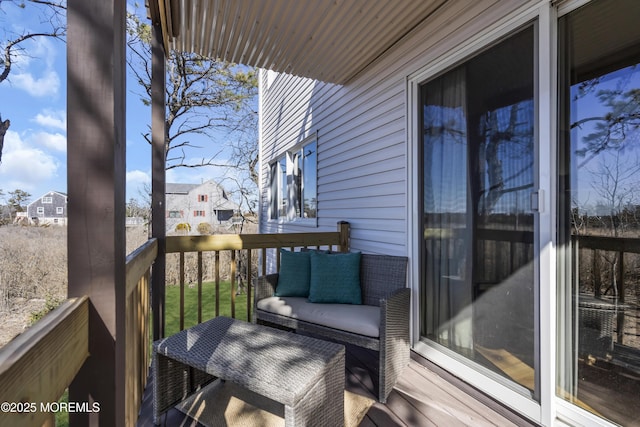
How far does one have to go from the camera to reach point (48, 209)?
0.89 m

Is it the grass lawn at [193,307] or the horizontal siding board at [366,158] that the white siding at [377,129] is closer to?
the horizontal siding board at [366,158]

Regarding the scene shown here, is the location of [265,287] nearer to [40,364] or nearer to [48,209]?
[48,209]

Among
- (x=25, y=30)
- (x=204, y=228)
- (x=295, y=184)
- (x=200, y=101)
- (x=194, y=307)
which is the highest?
(x=200, y=101)

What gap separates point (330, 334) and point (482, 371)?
997mm

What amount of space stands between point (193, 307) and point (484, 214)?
18.1 ft

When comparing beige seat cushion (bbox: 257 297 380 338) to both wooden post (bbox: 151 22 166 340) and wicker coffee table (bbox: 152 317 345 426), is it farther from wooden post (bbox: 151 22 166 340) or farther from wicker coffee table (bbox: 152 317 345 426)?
wooden post (bbox: 151 22 166 340)

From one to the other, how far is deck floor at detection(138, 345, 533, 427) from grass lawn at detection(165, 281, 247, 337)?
324cm

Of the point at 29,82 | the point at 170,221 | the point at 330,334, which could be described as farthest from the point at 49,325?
the point at 170,221

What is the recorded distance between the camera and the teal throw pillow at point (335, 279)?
2.54 meters

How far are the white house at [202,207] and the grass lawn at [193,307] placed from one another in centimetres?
383

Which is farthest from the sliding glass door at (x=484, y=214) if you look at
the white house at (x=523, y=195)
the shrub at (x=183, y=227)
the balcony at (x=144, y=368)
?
the shrub at (x=183, y=227)

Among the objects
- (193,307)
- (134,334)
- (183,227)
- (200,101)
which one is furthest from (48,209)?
(183,227)

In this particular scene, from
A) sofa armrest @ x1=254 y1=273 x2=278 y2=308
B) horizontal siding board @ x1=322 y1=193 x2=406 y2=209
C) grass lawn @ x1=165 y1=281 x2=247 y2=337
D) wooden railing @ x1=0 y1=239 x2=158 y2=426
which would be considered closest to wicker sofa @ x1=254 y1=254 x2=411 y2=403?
sofa armrest @ x1=254 y1=273 x2=278 y2=308

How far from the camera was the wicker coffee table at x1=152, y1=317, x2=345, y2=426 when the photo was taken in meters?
1.30
